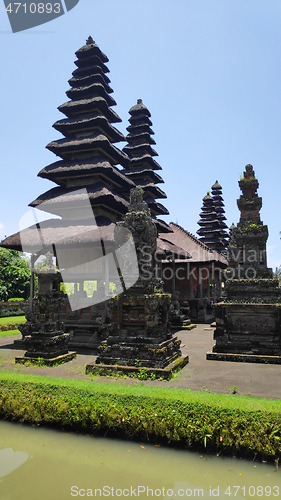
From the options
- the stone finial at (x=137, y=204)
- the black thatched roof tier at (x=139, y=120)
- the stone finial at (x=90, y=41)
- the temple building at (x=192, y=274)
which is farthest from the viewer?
the black thatched roof tier at (x=139, y=120)

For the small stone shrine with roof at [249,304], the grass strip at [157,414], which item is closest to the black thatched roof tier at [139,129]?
the small stone shrine with roof at [249,304]

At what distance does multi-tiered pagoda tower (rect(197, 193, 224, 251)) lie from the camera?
131 feet

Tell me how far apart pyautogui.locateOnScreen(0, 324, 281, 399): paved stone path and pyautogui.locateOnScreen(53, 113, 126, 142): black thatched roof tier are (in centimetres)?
1287

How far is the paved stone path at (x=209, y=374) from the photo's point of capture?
7109 millimetres

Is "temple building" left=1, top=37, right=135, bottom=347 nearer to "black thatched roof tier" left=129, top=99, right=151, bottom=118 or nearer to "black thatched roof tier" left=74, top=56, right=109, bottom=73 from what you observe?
"black thatched roof tier" left=74, top=56, right=109, bottom=73

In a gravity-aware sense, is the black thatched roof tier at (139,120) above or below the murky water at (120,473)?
above

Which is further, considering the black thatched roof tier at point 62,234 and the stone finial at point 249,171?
the black thatched roof tier at point 62,234

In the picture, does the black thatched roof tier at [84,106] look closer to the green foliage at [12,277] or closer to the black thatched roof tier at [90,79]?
the black thatched roof tier at [90,79]

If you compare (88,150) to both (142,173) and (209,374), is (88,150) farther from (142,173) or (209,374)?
(209,374)

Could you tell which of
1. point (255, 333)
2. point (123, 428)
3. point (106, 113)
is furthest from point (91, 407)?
point (106, 113)

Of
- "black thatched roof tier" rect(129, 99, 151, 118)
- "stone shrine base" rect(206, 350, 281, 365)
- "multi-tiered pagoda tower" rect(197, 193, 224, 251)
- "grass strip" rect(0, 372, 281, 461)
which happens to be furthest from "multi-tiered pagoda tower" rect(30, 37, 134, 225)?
"multi-tiered pagoda tower" rect(197, 193, 224, 251)

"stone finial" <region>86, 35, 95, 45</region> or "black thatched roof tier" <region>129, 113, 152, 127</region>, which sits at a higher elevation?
"stone finial" <region>86, 35, 95, 45</region>

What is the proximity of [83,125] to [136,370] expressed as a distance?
1489 centimetres

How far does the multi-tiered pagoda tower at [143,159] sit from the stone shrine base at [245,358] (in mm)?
14179
